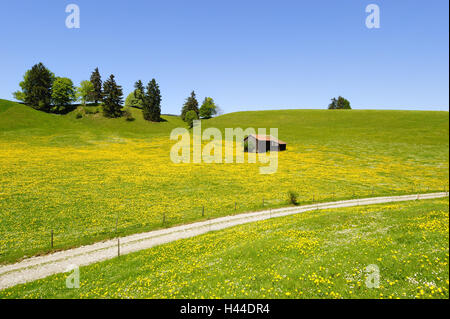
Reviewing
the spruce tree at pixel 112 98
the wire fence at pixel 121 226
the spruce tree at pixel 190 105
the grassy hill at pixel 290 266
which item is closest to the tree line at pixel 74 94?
the spruce tree at pixel 112 98

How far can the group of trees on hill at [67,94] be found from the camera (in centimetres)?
11531

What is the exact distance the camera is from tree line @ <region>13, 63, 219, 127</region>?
379 feet

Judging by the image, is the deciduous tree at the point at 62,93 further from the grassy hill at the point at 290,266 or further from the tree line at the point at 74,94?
the grassy hill at the point at 290,266

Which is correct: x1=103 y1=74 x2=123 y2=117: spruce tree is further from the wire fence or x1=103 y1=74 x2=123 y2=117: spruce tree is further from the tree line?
the wire fence

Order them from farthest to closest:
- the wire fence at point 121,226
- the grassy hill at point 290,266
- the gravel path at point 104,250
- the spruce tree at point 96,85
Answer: the spruce tree at point 96,85, the wire fence at point 121,226, the gravel path at point 104,250, the grassy hill at point 290,266

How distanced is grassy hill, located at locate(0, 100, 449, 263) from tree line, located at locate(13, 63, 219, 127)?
57.3 ft

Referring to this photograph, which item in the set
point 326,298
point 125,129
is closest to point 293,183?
point 326,298

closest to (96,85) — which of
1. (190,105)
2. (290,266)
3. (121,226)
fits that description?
(190,105)

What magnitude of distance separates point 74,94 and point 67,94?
134 inches

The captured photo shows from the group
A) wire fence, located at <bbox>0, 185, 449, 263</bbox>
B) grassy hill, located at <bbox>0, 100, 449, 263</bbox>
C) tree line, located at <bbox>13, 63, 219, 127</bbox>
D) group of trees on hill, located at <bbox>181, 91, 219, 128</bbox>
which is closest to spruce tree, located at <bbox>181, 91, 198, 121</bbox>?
group of trees on hill, located at <bbox>181, 91, 219, 128</bbox>

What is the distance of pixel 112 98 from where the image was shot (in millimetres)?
115875

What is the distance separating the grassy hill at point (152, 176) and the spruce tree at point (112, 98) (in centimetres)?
1856
